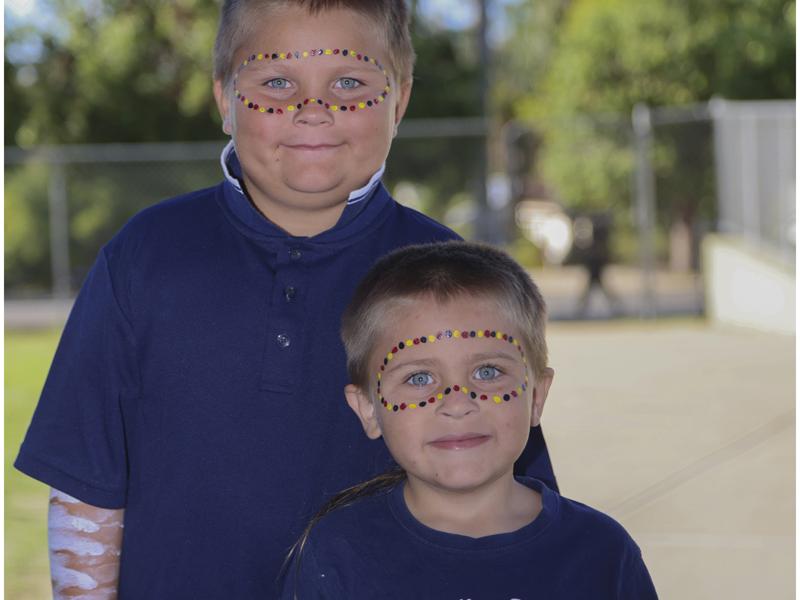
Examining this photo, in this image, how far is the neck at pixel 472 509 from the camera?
2.03 meters

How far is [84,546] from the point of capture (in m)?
2.08

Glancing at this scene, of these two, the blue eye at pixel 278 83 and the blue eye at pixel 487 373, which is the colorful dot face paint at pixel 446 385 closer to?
the blue eye at pixel 487 373

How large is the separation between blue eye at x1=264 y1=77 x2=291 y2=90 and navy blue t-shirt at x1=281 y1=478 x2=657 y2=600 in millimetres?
701

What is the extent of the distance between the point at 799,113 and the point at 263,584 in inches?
191

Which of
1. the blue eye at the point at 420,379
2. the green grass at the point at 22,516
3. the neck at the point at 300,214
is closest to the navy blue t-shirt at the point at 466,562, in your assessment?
the blue eye at the point at 420,379

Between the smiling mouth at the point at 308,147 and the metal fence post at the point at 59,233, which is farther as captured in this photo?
the metal fence post at the point at 59,233

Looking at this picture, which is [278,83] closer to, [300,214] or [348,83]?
[348,83]

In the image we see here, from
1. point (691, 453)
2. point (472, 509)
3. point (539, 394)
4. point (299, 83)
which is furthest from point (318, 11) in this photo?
point (691, 453)

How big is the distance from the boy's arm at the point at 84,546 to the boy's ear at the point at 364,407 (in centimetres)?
42

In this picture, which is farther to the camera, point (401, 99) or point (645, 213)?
point (645, 213)

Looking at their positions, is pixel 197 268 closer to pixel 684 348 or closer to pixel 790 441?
pixel 790 441

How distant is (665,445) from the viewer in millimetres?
6922

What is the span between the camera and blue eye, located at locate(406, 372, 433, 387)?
2057mm

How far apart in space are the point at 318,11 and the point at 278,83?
0.44 feet
